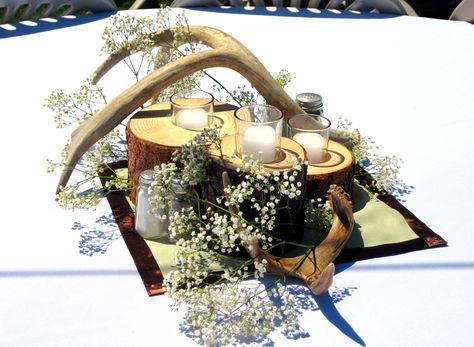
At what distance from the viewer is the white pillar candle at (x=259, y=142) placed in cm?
177

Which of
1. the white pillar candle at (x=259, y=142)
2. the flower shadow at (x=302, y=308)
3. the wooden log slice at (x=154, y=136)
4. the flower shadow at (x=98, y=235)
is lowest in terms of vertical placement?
the flower shadow at (x=98, y=235)

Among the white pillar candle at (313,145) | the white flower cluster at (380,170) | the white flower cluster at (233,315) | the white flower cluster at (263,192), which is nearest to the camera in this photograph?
the white flower cluster at (233,315)

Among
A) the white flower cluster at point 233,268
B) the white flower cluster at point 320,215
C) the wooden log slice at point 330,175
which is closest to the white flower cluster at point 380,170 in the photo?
the wooden log slice at point 330,175

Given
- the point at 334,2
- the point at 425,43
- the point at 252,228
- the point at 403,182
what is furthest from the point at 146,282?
the point at 334,2

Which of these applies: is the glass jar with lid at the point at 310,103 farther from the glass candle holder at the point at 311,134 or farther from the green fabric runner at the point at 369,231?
the green fabric runner at the point at 369,231

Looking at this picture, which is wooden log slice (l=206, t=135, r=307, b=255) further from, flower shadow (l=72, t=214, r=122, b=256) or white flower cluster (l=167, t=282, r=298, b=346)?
flower shadow (l=72, t=214, r=122, b=256)

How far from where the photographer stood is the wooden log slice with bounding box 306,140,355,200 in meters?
1.91

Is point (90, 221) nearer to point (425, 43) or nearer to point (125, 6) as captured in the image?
point (425, 43)

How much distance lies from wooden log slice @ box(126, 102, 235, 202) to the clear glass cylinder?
0.23 feet

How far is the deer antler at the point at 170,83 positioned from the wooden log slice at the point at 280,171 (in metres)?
0.24

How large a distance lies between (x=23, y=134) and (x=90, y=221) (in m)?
0.68

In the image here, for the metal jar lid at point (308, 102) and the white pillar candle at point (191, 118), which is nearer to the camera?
the white pillar candle at point (191, 118)

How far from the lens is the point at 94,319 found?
5.21ft

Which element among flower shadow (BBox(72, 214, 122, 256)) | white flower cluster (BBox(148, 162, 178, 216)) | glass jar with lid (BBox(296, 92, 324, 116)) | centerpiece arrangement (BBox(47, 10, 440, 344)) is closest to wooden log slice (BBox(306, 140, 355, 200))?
centerpiece arrangement (BBox(47, 10, 440, 344))
